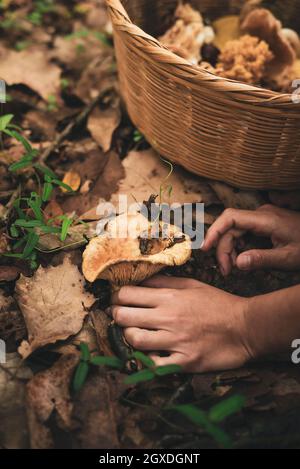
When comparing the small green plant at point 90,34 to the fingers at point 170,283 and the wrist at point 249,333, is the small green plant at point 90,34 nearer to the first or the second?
the fingers at point 170,283

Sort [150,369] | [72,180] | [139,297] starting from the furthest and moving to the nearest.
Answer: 1. [72,180]
2. [139,297]
3. [150,369]

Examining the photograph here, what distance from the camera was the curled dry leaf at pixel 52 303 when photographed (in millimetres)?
2006

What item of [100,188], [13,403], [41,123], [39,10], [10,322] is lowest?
[13,403]

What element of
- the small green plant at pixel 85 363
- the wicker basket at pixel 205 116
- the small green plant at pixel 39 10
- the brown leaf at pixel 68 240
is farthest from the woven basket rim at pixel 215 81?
the small green plant at pixel 39 10

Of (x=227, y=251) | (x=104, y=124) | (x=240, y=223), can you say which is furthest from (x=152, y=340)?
(x=104, y=124)

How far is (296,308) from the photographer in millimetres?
1790

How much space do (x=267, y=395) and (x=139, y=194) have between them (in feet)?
4.21

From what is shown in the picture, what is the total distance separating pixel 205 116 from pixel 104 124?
3.31 ft

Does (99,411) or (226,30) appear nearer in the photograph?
(99,411)

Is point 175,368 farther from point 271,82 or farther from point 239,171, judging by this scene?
point 271,82

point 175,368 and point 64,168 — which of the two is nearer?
point 175,368

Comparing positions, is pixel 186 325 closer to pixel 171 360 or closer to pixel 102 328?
pixel 171 360

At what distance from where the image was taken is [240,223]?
230 centimetres

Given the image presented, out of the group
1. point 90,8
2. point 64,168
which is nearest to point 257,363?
point 64,168
